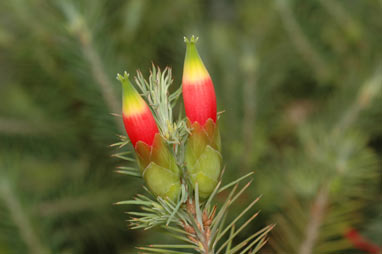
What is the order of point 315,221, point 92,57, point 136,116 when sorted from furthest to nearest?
point 92,57, point 315,221, point 136,116

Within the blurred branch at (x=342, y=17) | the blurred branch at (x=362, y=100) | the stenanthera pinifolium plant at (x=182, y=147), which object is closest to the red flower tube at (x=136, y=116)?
the stenanthera pinifolium plant at (x=182, y=147)

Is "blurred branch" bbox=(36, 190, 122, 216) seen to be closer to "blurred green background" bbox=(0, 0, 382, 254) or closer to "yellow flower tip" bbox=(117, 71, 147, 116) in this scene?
"blurred green background" bbox=(0, 0, 382, 254)

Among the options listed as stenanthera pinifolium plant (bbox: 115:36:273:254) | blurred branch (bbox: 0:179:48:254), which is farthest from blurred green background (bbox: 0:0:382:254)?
stenanthera pinifolium plant (bbox: 115:36:273:254)

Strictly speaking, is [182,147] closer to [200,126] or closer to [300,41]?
[200,126]

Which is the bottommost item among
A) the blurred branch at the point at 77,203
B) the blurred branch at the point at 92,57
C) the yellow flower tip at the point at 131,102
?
the blurred branch at the point at 77,203

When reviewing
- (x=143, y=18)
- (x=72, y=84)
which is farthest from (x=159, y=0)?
(x=72, y=84)

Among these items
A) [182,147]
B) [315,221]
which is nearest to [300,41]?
[315,221]

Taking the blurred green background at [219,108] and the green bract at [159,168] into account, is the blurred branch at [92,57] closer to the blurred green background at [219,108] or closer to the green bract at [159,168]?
the blurred green background at [219,108]
